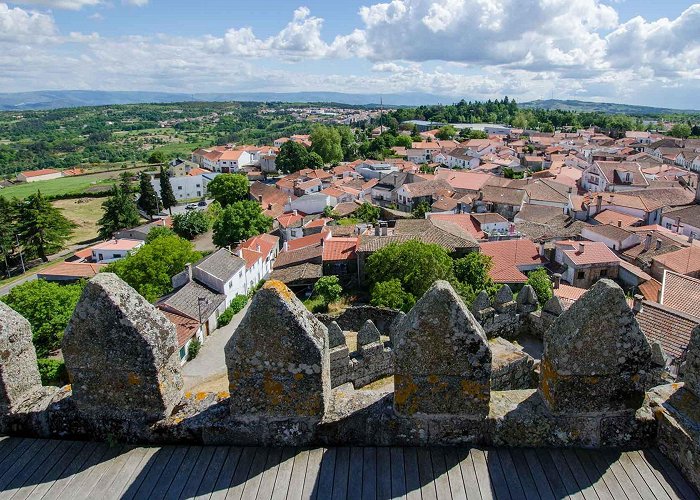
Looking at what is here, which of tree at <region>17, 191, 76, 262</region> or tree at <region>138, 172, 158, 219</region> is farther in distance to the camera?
tree at <region>138, 172, 158, 219</region>

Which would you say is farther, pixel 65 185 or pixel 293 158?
pixel 65 185

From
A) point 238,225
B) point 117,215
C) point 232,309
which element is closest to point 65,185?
point 117,215

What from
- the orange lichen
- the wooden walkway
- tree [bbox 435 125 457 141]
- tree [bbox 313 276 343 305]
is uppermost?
tree [bbox 435 125 457 141]

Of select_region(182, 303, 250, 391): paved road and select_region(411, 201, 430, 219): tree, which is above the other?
select_region(411, 201, 430, 219): tree

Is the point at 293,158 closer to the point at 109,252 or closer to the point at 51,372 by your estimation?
the point at 109,252

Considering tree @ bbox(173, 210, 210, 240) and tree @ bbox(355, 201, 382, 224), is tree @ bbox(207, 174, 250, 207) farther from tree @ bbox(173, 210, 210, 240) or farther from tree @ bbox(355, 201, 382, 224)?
tree @ bbox(355, 201, 382, 224)

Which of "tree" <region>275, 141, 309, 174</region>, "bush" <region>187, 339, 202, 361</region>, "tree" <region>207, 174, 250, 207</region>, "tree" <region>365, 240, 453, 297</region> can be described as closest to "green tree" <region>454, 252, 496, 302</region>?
"tree" <region>365, 240, 453, 297</region>

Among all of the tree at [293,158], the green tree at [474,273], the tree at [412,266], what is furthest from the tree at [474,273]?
the tree at [293,158]
